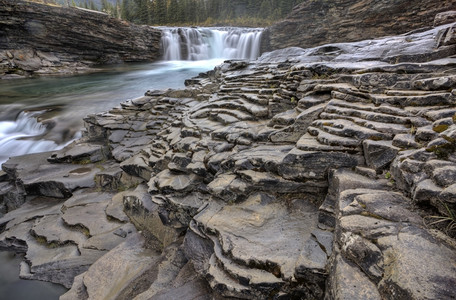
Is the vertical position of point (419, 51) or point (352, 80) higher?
point (419, 51)

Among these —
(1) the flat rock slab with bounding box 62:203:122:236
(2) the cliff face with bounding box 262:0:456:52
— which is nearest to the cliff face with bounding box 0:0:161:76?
(2) the cliff face with bounding box 262:0:456:52

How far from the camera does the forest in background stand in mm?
53219

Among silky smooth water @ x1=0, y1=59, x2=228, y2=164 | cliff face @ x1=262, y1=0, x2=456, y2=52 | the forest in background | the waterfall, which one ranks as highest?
the forest in background

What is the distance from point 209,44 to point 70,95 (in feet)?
66.6

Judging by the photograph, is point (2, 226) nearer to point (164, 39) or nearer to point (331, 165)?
point (331, 165)

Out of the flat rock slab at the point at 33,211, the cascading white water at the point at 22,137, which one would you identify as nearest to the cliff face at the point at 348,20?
the cascading white water at the point at 22,137

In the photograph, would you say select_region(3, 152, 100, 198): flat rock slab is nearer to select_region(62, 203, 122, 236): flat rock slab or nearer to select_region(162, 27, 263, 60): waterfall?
select_region(62, 203, 122, 236): flat rock slab

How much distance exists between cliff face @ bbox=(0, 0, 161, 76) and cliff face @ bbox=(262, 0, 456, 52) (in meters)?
18.2

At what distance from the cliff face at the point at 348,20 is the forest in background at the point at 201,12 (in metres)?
23.3

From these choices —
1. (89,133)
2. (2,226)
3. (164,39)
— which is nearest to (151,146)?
(89,133)

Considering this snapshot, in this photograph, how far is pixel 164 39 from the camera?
116 ft

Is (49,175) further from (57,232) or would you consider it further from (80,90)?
(80,90)

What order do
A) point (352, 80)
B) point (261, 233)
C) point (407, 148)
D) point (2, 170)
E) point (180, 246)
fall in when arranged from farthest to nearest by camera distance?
1. point (2, 170)
2. point (352, 80)
3. point (180, 246)
4. point (261, 233)
5. point (407, 148)

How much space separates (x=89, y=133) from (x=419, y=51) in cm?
1317
